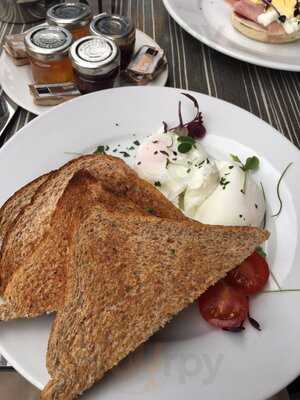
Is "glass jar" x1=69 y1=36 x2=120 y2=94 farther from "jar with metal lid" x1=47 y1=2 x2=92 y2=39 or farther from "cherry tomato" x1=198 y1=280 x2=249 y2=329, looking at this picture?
"cherry tomato" x1=198 y1=280 x2=249 y2=329

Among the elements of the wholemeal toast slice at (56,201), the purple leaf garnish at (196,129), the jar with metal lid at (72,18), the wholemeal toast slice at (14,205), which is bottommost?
the purple leaf garnish at (196,129)

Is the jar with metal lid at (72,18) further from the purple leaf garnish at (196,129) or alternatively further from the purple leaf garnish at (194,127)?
the purple leaf garnish at (196,129)

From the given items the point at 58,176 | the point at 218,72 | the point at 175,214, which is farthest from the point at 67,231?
the point at 218,72

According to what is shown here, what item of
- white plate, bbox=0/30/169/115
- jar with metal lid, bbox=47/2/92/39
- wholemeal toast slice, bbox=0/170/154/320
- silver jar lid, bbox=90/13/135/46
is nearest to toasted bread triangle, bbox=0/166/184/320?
wholemeal toast slice, bbox=0/170/154/320

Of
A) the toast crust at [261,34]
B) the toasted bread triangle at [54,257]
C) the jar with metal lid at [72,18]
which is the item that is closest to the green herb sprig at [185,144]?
the toasted bread triangle at [54,257]

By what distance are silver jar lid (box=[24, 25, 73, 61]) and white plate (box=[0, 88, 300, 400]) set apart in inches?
13.1

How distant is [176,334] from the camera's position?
5.74 feet

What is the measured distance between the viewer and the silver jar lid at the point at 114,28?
268 centimetres

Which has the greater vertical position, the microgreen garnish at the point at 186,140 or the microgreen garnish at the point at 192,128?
the microgreen garnish at the point at 186,140

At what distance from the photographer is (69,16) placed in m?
2.80

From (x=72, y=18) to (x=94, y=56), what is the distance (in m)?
0.51

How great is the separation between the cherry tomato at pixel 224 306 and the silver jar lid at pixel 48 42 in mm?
1622

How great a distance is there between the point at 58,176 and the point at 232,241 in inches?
33.8

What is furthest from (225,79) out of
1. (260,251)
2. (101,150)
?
(260,251)
